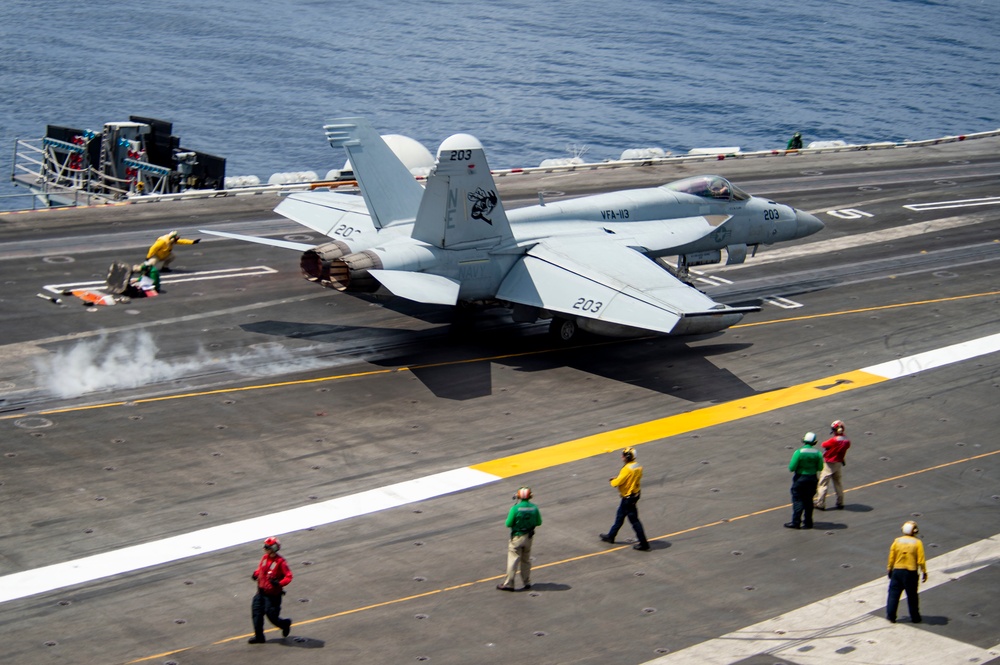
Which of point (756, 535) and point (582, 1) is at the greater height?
point (582, 1)

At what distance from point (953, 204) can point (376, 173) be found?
2786 cm

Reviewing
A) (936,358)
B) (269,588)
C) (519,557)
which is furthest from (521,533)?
(936,358)

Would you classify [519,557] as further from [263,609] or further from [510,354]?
[510,354]

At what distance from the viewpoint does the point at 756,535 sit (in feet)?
69.1

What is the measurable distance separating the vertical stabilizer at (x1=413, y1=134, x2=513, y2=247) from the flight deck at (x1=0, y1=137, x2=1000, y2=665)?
3051 mm

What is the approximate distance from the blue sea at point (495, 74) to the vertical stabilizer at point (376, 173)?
3685 centimetres

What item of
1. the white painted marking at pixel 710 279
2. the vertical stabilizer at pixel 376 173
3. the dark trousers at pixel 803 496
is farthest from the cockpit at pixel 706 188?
the dark trousers at pixel 803 496

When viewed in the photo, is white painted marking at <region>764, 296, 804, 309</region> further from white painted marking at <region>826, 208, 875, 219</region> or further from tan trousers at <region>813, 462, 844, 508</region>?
tan trousers at <region>813, 462, 844, 508</region>

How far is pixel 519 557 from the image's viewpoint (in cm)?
1834

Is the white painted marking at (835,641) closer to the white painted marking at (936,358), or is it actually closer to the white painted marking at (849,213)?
the white painted marking at (936,358)

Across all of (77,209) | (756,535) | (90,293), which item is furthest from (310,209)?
(756,535)

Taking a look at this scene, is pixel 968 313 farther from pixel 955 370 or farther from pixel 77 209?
pixel 77 209

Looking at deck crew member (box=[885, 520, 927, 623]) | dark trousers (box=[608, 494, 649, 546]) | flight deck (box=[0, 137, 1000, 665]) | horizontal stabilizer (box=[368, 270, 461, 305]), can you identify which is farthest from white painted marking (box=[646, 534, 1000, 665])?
horizontal stabilizer (box=[368, 270, 461, 305])

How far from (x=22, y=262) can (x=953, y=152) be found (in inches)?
1823
